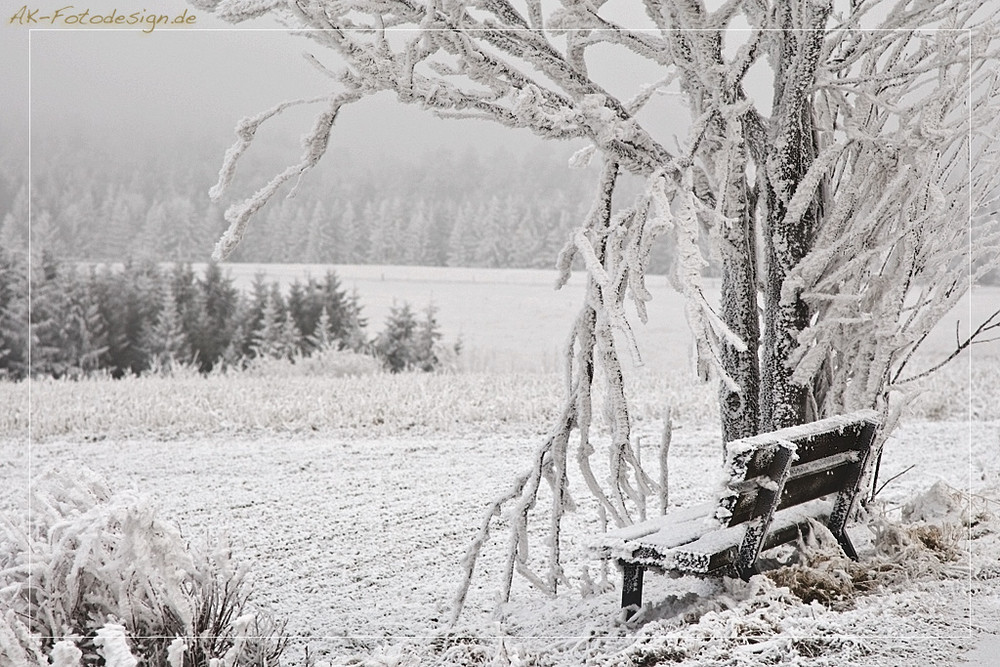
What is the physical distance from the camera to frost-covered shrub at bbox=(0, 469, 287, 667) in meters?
1.88

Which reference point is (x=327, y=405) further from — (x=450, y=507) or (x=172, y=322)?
(x=172, y=322)

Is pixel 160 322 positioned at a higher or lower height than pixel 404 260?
lower

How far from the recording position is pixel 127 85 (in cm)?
893

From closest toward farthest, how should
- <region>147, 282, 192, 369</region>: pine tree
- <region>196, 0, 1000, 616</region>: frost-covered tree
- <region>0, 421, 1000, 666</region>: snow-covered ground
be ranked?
<region>0, 421, 1000, 666</region>: snow-covered ground → <region>196, 0, 1000, 616</region>: frost-covered tree → <region>147, 282, 192, 369</region>: pine tree

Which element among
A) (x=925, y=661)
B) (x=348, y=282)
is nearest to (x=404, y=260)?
(x=348, y=282)

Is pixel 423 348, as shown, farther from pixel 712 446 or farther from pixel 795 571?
pixel 795 571

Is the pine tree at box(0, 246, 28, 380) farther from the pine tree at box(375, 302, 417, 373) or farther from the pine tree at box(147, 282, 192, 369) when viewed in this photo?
the pine tree at box(375, 302, 417, 373)

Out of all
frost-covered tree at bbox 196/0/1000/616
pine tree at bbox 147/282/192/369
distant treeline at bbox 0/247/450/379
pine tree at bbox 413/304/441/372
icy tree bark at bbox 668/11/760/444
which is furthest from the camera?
pine tree at bbox 413/304/441/372

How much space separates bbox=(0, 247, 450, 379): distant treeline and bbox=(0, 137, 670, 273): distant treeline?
0.42 meters

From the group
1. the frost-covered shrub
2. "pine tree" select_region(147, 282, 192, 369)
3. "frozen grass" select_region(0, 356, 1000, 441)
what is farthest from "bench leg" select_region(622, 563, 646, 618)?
"pine tree" select_region(147, 282, 192, 369)

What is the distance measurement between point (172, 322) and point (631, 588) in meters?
9.01

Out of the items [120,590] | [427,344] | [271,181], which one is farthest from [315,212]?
[120,590]

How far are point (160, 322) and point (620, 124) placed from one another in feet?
29.6

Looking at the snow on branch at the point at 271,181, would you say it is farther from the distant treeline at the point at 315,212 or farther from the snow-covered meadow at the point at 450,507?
the distant treeline at the point at 315,212
